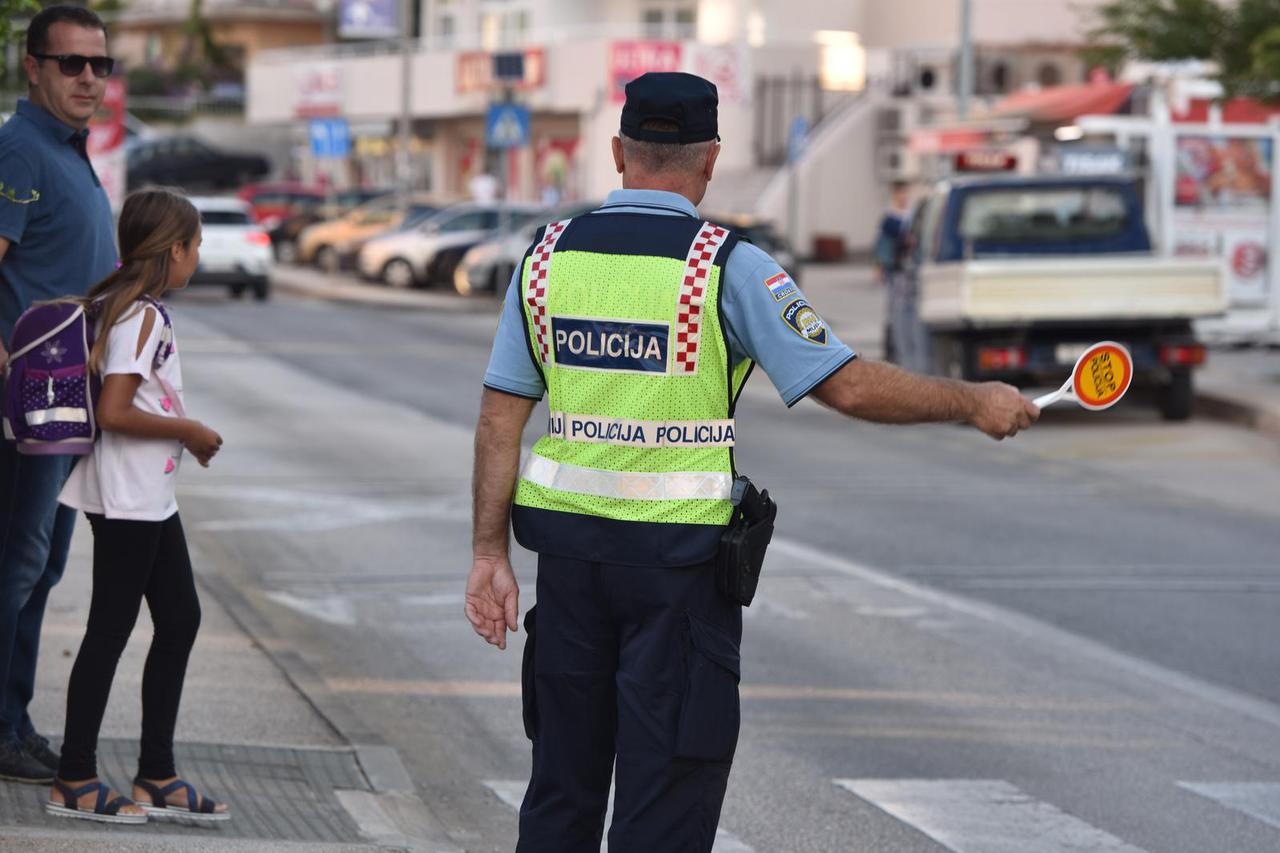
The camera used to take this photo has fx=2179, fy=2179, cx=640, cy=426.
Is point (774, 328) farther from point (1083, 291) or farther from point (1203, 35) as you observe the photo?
point (1203, 35)

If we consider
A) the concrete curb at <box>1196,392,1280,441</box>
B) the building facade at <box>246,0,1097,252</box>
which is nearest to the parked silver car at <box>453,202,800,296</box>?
the building facade at <box>246,0,1097,252</box>

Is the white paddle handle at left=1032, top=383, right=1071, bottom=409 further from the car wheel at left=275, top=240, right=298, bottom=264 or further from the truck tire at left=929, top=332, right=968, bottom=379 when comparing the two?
the car wheel at left=275, top=240, right=298, bottom=264

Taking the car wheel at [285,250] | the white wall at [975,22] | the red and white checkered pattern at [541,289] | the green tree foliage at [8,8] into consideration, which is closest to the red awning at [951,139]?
the white wall at [975,22]

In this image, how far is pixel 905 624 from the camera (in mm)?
9398

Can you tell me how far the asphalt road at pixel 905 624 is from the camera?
6.55 m

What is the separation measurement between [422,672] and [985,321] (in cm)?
1009

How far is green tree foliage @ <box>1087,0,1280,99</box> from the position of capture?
21156 millimetres

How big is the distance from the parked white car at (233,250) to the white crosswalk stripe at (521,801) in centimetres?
2875

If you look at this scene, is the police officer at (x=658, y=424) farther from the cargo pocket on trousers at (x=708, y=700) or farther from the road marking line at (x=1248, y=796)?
the road marking line at (x=1248, y=796)

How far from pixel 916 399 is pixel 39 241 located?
2.71 meters

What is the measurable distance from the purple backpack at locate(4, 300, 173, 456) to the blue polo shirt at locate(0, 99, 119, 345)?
0.38 m

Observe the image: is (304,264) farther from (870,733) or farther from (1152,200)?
(870,733)

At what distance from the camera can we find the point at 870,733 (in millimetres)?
7410

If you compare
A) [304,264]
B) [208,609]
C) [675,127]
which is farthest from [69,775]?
[304,264]
